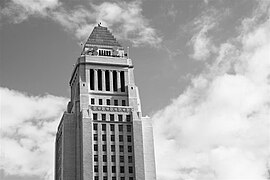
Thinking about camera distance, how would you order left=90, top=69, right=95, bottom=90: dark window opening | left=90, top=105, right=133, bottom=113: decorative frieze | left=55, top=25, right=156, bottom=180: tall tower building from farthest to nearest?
1. left=90, top=69, right=95, bottom=90: dark window opening
2. left=90, top=105, right=133, bottom=113: decorative frieze
3. left=55, top=25, right=156, bottom=180: tall tower building

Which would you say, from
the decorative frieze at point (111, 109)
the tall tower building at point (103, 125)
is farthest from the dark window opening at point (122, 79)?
the decorative frieze at point (111, 109)

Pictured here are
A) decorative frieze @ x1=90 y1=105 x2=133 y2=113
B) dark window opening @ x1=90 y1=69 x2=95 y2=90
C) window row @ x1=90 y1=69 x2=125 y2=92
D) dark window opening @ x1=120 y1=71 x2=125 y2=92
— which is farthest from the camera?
dark window opening @ x1=120 y1=71 x2=125 y2=92

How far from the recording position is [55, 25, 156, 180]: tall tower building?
93.1m

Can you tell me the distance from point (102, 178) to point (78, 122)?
40.6 feet

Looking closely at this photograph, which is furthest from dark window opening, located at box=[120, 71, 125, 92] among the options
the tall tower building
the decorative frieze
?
the decorative frieze

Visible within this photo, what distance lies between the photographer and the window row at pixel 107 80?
10394cm

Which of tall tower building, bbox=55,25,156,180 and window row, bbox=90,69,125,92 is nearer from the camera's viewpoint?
tall tower building, bbox=55,25,156,180

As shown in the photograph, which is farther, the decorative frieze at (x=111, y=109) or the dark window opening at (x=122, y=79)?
the dark window opening at (x=122, y=79)

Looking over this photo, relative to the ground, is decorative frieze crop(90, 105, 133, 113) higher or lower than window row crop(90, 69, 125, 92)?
lower

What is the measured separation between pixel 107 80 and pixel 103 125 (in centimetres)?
1220

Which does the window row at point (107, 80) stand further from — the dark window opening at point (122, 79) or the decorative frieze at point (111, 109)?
the decorative frieze at point (111, 109)

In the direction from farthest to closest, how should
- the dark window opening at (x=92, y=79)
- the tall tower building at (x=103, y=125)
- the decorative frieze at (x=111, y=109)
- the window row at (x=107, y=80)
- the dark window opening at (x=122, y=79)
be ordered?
1. the dark window opening at (x=122, y=79)
2. the window row at (x=107, y=80)
3. the dark window opening at (x=92, y=79)
4. the decorative frieze at (x=111, y=109)
5. the tall tower building at (x=103, y=125)

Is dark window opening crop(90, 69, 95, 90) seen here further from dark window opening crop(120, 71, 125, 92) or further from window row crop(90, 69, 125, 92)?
dark window opening crop(120, 71, 125, 92)

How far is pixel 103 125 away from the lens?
3816 inches
